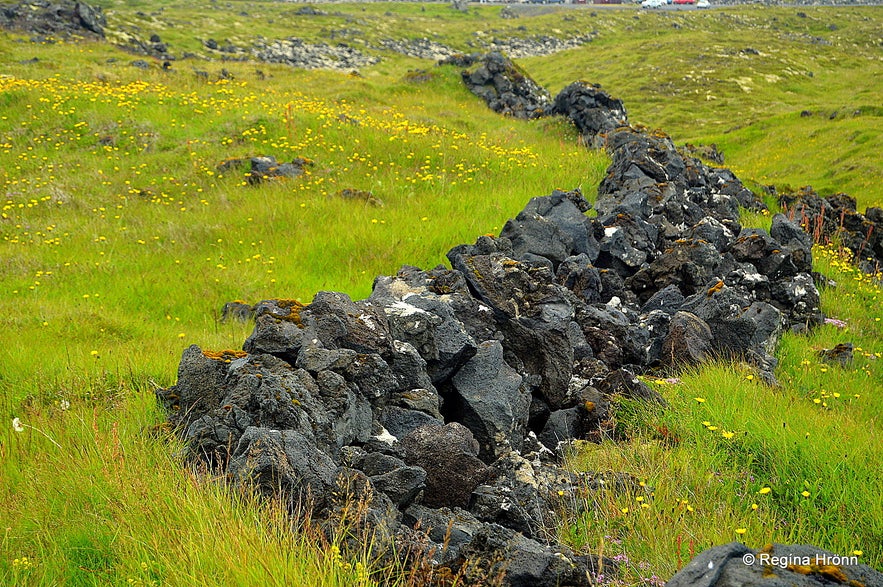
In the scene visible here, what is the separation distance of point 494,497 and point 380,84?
29.7 meters

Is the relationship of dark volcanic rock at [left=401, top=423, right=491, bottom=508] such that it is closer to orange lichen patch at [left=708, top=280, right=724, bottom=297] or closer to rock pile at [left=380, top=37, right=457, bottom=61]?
orange lichen patch at [left=708, top=280, right=724, bottom=297]

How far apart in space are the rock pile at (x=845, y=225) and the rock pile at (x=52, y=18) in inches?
1669

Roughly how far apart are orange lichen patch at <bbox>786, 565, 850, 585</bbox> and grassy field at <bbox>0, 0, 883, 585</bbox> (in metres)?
0.92

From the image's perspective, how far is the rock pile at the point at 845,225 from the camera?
1557cm

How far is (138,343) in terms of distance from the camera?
766 centimetres

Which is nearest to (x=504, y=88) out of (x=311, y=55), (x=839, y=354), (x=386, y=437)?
(x=839, y=354)

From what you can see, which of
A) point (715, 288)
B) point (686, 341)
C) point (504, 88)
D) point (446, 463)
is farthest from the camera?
point (504, 88)

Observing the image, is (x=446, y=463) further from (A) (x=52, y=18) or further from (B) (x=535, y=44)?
(B) (x=535, y=44)

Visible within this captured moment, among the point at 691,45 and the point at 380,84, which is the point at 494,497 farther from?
the point at 691,45

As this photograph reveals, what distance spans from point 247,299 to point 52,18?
4351 cm

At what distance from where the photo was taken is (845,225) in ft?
56.0

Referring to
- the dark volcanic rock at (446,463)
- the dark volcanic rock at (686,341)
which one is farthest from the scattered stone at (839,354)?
the dark volcanic rock at (446,463)

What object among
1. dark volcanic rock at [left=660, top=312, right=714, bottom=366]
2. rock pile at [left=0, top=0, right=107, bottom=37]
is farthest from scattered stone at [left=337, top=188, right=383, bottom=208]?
rock pile at [left=0, top=0, right=107, bottom=37]

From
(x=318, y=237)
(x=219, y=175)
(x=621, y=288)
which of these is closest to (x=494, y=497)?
(x=621, y=288)
